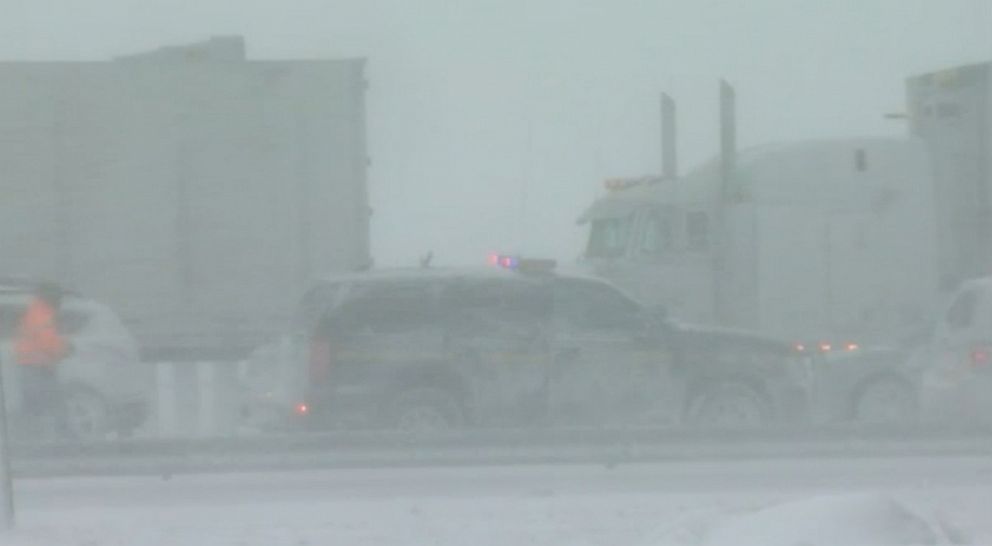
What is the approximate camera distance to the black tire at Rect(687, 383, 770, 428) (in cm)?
1489

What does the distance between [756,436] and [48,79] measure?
7232 millimetres

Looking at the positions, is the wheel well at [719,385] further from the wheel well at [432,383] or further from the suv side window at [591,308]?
the wheel well at [432,383]

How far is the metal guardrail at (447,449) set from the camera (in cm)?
1357

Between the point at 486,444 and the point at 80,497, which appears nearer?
the point at 80,497

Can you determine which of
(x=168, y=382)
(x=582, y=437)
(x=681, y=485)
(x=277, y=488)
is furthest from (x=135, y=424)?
(x=681, y=485)

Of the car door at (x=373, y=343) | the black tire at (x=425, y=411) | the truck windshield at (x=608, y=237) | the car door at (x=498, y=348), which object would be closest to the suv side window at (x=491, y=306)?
the car door at (x=498, y=348)

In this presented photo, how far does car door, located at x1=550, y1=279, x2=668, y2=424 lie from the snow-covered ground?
3.31 ft

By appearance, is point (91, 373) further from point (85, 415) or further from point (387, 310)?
point (387, 310)

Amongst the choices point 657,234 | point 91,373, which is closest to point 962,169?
point 657,234

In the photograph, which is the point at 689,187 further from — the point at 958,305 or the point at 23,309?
the point at 23,309

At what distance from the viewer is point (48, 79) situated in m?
16.7

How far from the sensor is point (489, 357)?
14.4 meters

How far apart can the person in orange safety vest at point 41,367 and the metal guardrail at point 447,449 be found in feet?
3.76

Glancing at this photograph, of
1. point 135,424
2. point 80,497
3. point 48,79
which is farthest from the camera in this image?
point 48,79
